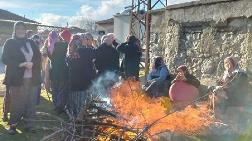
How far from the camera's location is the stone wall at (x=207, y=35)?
10000 millimetres

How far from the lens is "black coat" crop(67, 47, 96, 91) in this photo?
899 centimetres

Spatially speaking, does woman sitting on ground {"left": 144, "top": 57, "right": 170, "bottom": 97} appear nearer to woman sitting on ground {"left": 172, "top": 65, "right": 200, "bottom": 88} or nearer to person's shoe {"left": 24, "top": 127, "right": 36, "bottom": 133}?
woman sitting on ground {"left": 172, "top": 65, "right": 200, "bottom": 88}

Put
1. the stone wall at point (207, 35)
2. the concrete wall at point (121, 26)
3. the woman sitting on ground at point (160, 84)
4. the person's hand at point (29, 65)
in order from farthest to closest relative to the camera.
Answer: the concrete wall at point (121, 26) → the woman sitting on ground at point (160, 84) → the stone wall at point (207, 35) → the person's hand at point (29, 65)

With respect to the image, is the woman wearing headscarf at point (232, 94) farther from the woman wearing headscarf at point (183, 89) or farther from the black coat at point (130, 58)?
the black coat at point (130, 58)

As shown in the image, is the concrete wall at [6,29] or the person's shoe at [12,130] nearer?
the person's shoe at [12,130]

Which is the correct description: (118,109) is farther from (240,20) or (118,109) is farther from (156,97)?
(240,20)

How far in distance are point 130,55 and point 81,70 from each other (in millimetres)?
2430

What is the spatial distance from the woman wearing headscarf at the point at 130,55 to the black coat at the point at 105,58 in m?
0.60

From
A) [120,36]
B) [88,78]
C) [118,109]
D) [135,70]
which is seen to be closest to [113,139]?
[118,109]

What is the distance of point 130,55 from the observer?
36.6 ft

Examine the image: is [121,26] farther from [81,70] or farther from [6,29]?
[81,70]

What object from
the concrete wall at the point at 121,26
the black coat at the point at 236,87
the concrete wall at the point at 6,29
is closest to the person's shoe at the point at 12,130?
the black coat at the point at 236,87

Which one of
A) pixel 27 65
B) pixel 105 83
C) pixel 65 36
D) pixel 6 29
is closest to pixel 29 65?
pixel 27 65

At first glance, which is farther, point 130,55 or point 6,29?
point 6,29
